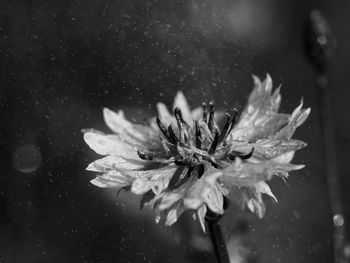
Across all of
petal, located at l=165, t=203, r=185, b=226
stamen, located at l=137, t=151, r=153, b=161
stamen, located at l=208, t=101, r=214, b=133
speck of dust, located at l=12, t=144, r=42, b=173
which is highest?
speck of dust, located at l=12, t=144, r=42, b=173

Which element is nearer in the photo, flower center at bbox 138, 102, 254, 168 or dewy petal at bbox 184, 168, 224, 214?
dewy petal at bbox 184, 168, 224, 214

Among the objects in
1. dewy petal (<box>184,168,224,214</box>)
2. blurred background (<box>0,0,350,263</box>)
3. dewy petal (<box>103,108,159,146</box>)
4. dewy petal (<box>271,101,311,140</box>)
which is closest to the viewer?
dewy petal (<box>184,168,224,214</box>)

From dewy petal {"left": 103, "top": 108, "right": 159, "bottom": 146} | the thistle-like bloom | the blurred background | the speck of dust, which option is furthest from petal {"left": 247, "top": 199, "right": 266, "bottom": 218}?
the speck of dust

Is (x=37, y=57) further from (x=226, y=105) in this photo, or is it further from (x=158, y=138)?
(x=158, y=138)

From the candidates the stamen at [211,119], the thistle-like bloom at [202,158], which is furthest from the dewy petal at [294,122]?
the stamen at [211,119]

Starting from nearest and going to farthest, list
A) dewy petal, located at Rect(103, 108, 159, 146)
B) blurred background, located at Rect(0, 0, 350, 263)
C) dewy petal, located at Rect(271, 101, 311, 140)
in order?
dewy petal, located at Rect(271, 101, 311, 140) → dewy petal, located at Rect(103, 108, 159, 146) → blurred background, located at Rect(0, 0, 350, 263)

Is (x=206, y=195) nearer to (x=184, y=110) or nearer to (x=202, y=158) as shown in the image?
(x=202, y=158)

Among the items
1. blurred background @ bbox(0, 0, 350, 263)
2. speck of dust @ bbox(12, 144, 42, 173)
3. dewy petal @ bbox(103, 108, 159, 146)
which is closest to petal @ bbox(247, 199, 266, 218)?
dewy petal @ bbox(103, 108, 159, 146)

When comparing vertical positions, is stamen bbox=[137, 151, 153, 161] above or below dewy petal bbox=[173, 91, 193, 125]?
below

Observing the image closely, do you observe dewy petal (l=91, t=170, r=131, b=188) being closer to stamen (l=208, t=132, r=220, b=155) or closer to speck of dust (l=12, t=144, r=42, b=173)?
stamen (l=208, t=132, r=220, b=155)
